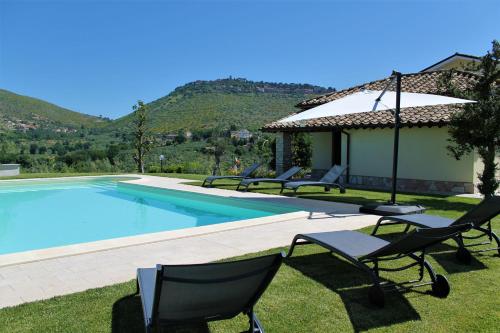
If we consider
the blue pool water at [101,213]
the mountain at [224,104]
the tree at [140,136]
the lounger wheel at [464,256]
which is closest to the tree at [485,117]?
the blue pool water at [101,213]

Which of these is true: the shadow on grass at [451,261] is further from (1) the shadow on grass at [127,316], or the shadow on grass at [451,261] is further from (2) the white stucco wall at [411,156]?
(2) the white stucco wall at [411,156]

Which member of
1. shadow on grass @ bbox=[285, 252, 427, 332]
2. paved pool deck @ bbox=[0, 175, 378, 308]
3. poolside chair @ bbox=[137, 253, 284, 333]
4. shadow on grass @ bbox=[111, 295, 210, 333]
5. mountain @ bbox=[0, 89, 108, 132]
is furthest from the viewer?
mountain @ bbox=[0, 89, 108, 132]

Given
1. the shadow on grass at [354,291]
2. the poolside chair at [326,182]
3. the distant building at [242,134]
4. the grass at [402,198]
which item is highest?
the distant building at [242,134]

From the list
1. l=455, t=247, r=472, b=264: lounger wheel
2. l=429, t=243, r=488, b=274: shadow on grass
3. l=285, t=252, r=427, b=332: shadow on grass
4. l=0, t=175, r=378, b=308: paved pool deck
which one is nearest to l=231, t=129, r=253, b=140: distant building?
l=0, t=175, r=378, b=308: paved pool deck

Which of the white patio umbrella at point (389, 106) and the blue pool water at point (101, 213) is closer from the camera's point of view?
the white patio umbrella at point (389, 106)

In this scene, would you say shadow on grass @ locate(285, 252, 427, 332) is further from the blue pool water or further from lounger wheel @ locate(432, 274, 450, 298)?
the blue pool water

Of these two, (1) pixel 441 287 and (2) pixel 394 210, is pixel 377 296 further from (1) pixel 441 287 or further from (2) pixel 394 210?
(2) pixel 394 210

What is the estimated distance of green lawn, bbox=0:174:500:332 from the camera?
338 centimetres

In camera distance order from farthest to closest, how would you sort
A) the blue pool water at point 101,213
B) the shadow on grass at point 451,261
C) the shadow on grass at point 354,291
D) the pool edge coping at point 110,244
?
the blue pool water at point 101,213 < the pool edge coping at point 110,244 < the shadow on grass at point 451,261 < the shadow on grass at point 354,291

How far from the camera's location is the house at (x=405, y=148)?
13219 millimetres

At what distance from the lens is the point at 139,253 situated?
5.62m

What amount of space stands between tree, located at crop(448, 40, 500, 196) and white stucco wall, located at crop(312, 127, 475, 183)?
235 centimetres

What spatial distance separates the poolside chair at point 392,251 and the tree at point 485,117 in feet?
Answer: 22.5

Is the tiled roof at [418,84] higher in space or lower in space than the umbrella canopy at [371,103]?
higher
